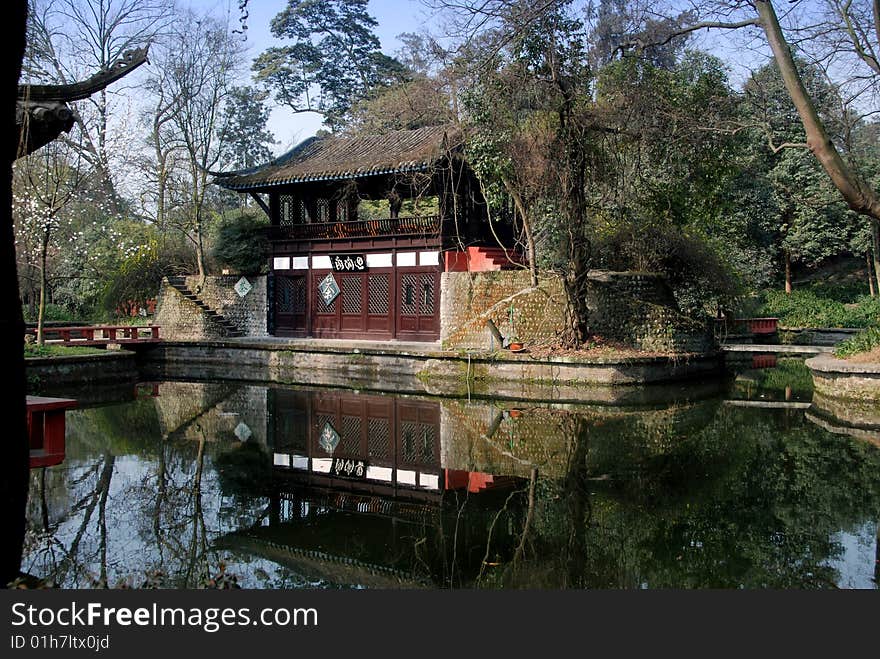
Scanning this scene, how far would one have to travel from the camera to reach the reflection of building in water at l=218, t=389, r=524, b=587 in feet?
20.3

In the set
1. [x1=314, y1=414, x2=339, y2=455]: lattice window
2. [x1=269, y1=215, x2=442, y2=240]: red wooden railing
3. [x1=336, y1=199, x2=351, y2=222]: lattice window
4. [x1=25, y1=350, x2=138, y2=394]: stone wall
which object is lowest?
[x1=314, y1=414, x2=339, y2=455]: lattice window

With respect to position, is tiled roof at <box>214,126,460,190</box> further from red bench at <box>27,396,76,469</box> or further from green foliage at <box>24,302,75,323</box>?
red bench at <box>27,396,76,469</box>

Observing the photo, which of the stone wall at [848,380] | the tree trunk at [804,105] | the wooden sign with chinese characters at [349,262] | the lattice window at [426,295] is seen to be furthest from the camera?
the wooden sign with chinese characters at [349,262]

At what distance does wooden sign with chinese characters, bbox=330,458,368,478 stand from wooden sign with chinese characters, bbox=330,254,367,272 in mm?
12961

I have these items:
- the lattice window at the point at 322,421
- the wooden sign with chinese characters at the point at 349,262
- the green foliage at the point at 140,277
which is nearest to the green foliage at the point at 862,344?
the lattice window at the point at 322,421

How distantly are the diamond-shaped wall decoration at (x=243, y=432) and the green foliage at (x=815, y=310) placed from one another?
21.9 m

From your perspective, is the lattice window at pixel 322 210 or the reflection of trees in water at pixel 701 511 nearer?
the reflection of trees in water at pixel 701 511

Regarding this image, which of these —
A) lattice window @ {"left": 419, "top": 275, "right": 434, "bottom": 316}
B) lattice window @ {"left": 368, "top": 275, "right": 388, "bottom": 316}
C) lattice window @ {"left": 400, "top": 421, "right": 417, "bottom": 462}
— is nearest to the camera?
lattice window @ {"left": 400, "top": 421, "right": 417, "bottom": 462}

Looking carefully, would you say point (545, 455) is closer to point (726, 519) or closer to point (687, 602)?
point (726, 519)

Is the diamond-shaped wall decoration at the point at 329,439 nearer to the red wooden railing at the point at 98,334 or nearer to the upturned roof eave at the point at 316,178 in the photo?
the upturned roof eave at the point at 316,178

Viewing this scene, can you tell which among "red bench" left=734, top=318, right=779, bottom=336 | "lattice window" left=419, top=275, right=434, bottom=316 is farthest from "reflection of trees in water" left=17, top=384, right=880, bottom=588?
"red bench" left=734, top=318, right=779, bottom=336

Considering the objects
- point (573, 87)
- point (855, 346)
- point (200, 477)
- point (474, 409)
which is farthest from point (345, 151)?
point (200, 477)

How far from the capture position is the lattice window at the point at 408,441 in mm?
10352

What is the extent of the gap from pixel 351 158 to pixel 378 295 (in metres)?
3.86
